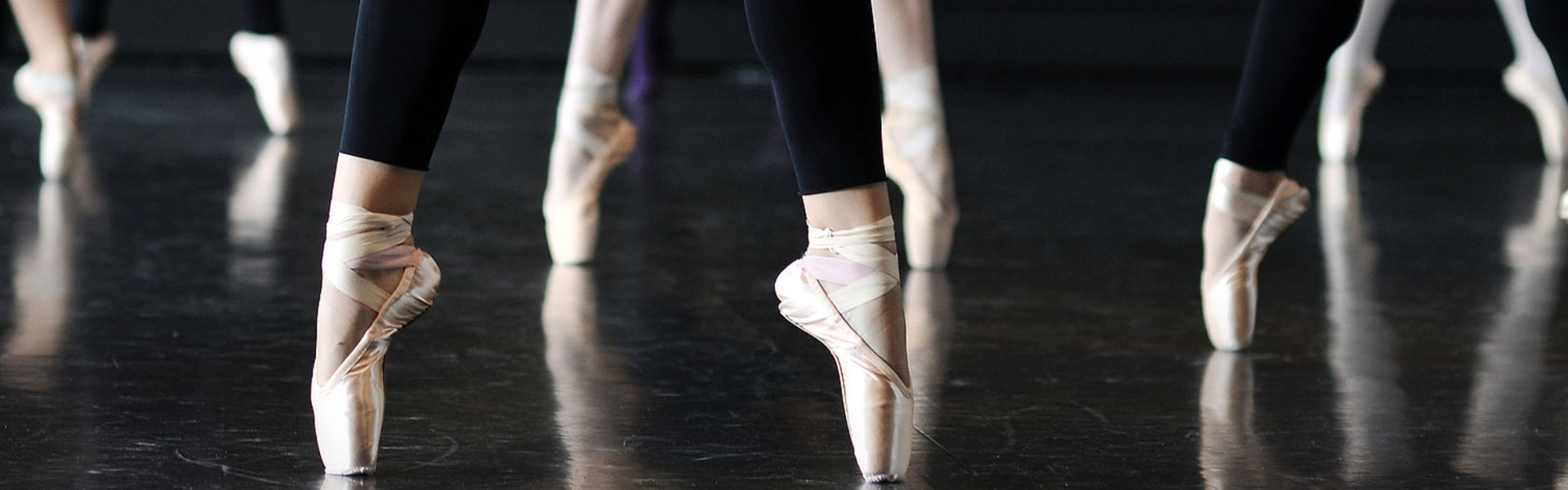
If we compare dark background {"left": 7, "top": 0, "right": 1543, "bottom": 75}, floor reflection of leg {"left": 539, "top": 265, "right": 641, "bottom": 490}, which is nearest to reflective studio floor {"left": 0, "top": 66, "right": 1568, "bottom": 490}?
floor reflection of leg {"left": 539, "top": 265, "right": 641, "bottom": 490}

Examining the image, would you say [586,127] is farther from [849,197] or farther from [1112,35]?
[1112,35]

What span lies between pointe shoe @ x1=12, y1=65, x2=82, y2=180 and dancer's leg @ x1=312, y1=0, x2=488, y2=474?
1447 millimetres

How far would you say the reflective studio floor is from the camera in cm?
92

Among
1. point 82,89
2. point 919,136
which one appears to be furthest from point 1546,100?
point 82,89

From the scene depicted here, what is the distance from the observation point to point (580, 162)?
65.5 inches

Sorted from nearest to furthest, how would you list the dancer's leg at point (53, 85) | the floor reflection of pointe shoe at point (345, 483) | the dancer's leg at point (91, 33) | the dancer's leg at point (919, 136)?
1. the floor reflection of pointe shoe at point (345, 483)
2. the dancer's leg at point (919, 136)
3. the dancer's leg at point (53, 85)
4. the dancer's leg at point (91, 33)

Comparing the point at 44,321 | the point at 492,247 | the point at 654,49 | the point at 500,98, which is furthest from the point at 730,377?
the point at 654,49

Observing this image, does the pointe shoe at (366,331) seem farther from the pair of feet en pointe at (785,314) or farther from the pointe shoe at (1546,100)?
the pointe shoe at (1546,100)

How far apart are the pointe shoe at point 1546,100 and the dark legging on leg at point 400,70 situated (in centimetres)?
236

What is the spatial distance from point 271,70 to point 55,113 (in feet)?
2.44

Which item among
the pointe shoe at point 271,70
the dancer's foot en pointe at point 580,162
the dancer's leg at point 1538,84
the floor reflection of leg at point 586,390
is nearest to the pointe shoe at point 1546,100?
the dancer's leg at point 1538,84

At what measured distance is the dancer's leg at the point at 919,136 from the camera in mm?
1637

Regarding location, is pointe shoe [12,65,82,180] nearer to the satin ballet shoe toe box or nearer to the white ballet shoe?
the white ballet shoe

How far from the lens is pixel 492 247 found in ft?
5.68
